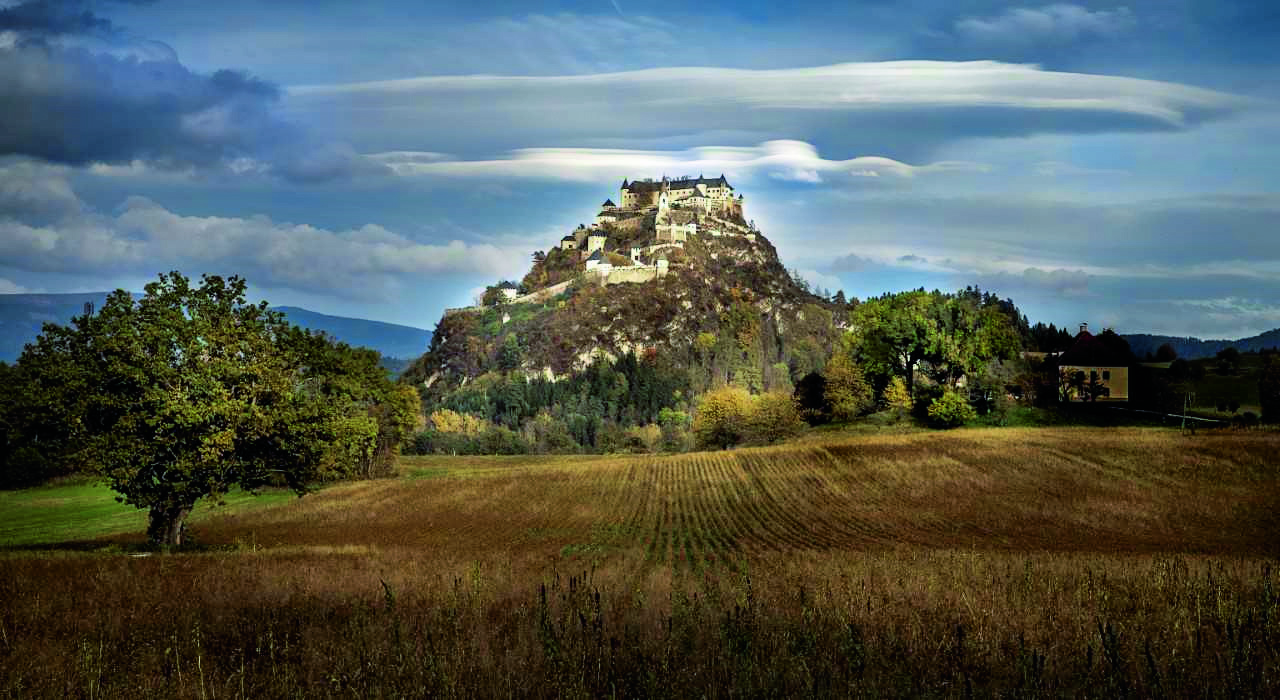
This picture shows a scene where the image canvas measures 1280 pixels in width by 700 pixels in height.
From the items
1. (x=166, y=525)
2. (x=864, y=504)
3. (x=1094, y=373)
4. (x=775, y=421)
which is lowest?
(x=864, y=504)

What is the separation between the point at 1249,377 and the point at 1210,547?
390 feet

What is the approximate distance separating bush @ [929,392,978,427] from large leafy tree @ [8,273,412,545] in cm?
6262

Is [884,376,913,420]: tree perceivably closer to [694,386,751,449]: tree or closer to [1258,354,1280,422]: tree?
[694,386,751,449]: tree

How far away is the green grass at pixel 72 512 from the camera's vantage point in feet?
154

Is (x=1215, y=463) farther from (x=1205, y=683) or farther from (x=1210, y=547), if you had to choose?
(x=1205, y=683)

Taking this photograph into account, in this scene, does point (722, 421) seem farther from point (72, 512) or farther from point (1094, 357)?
point (72, 512)

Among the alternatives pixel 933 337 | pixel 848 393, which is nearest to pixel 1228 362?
pixel 848 393

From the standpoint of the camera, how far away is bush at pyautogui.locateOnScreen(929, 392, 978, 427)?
79.3 metres

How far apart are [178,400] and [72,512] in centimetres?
4241

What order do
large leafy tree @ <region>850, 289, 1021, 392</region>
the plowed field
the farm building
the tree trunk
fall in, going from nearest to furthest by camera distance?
the tree trunk
the plowed field
large leafy tree @ <region>850, 289, 1021, 392</region>
the farm building

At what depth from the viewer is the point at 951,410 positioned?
79125 mm

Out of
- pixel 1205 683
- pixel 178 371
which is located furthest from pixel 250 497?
pixel 1205 683

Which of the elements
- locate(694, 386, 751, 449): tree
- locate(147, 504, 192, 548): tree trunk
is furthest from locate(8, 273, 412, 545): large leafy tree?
locate(694, 386, 751, 449): tree

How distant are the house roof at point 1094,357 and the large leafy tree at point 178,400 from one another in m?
91.8
